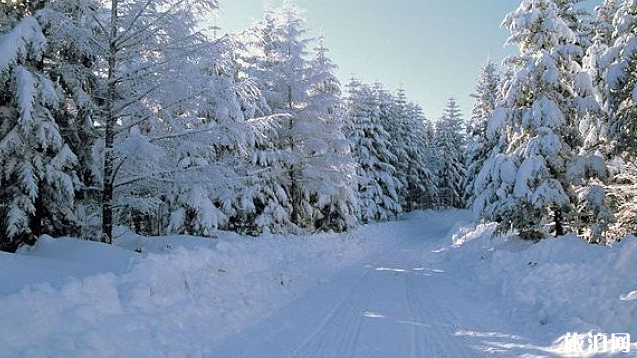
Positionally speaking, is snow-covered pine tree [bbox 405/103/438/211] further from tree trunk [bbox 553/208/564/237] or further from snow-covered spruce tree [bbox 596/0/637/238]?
snow-covered spruce tree [bbox 596/0/637/238]

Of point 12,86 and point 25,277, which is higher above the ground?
point 12,86

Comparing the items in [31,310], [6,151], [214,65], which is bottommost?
[31,310]

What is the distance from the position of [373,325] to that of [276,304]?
8.52 ft

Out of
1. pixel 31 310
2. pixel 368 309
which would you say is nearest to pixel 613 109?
pixel 368 309

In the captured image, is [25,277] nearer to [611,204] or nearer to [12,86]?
[12,86]

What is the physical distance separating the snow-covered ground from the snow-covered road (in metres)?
0.03

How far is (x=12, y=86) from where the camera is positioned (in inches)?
331

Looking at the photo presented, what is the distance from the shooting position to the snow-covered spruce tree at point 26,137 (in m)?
7.98

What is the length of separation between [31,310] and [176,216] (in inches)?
369

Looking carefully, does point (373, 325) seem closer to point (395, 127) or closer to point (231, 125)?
point (231, 125)

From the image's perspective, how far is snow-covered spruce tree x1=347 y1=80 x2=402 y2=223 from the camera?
3847 cm

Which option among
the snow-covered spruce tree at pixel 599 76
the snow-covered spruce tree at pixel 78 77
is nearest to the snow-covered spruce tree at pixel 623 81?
the snow-covered spruce tree at pixel 599 76

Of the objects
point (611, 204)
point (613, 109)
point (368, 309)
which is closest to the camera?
point (368, 309)

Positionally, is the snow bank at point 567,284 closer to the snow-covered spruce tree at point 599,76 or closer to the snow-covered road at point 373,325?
the snow-covered road at point 373,325
